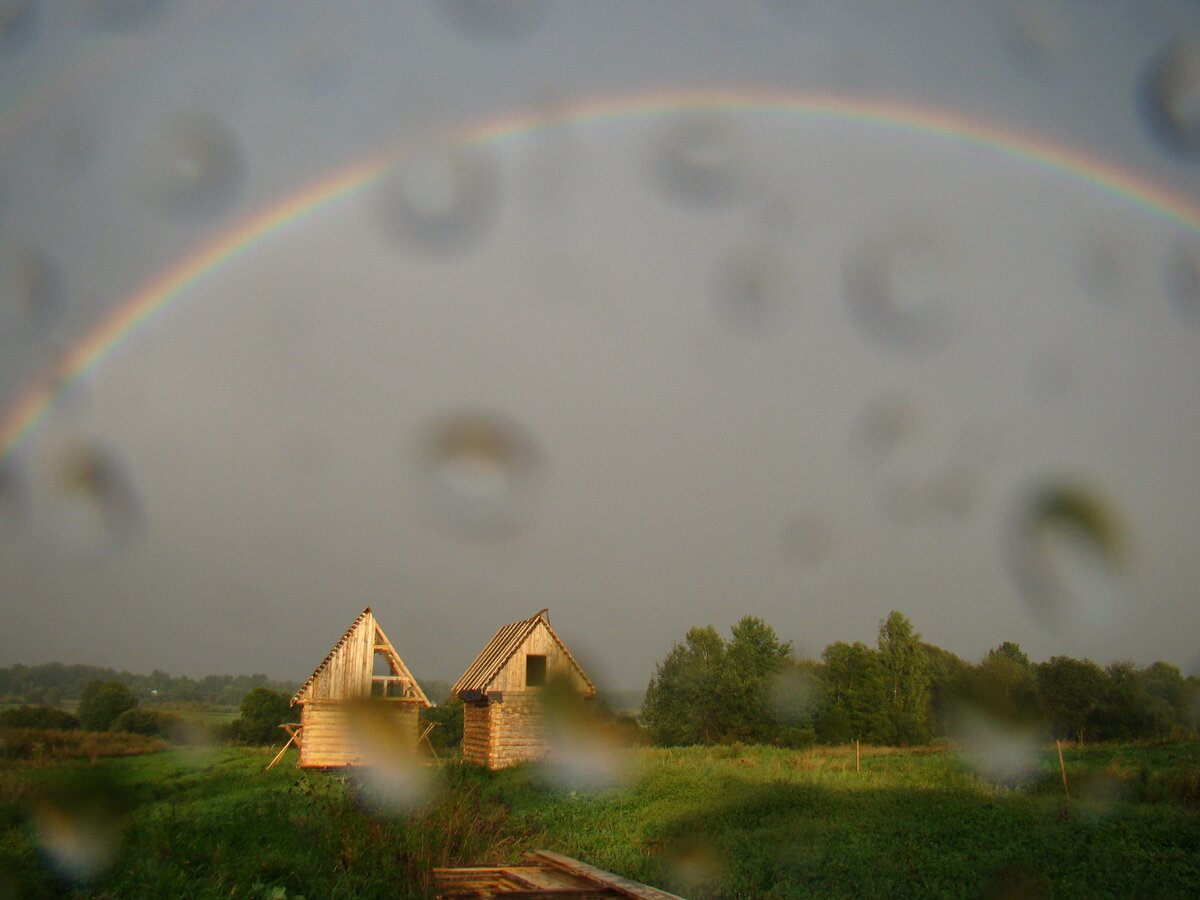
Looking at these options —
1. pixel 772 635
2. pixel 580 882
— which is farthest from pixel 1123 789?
pixel 772 635

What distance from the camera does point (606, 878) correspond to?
14141 mm

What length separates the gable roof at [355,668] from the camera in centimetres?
3394

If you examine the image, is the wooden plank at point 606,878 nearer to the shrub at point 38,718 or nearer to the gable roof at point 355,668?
the gable roof at point 355,668

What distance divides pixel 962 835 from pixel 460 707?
43.3 meters

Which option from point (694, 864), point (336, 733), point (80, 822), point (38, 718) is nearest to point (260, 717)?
point (38, 718)

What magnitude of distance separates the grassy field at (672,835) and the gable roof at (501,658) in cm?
780

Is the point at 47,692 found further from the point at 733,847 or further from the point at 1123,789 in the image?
the point at 1123,789

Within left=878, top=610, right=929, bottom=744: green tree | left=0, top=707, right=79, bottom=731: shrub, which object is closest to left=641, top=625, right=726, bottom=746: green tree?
left=878, top=610, right=929, bottom=744: green tree

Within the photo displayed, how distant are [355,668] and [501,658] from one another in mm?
5951

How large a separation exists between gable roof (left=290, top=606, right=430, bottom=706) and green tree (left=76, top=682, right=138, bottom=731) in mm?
13647

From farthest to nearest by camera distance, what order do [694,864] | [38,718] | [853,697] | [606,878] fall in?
1. [853,697]
2. [38,718]
3. [694,864]
4. [606,878]

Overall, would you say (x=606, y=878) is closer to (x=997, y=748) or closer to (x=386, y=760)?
(x=386, y=760)

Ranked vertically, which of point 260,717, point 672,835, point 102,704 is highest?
point 102,704

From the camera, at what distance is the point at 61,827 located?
530 inches
